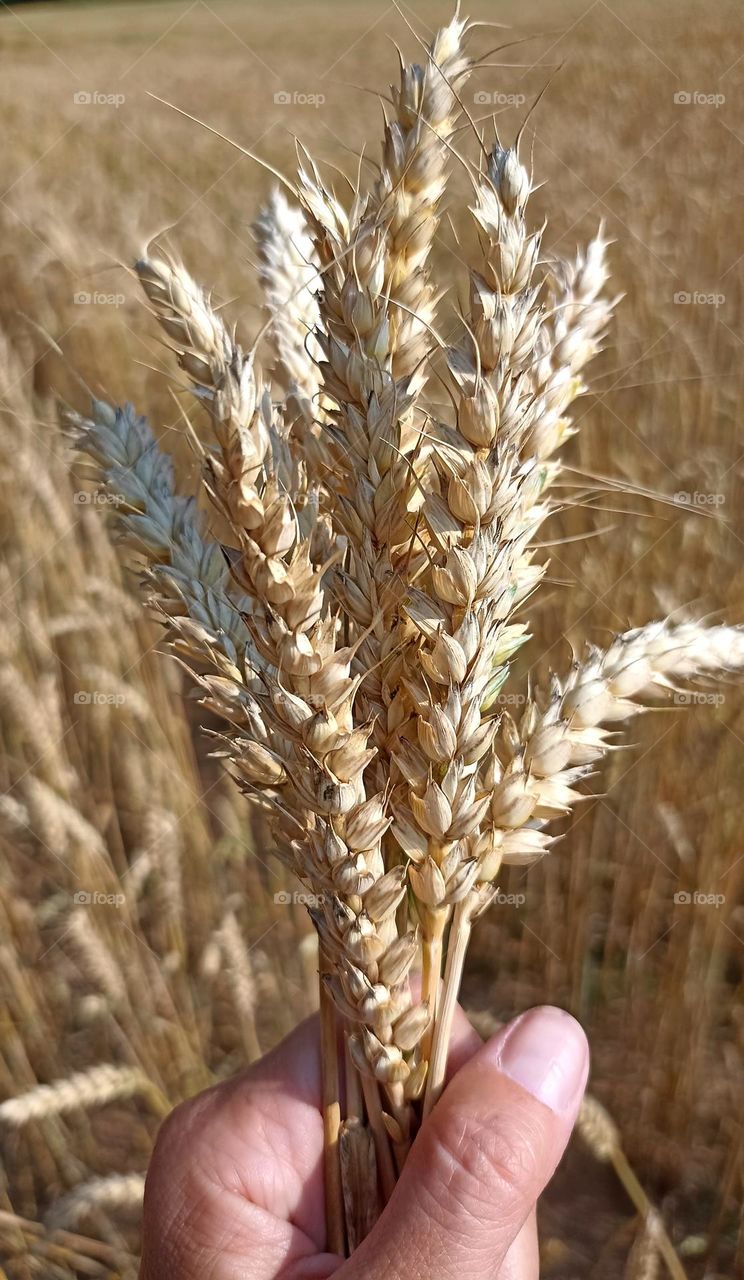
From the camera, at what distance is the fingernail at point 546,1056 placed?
24.8 inches

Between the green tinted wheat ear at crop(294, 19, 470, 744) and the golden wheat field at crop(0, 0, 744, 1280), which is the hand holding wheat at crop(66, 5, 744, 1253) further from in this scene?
the golden wheat field at crop(0, 0, 744, 1280)

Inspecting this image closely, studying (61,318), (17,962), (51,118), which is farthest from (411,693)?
(51,118)

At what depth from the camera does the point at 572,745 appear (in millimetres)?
502

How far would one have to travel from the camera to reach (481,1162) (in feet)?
1.85

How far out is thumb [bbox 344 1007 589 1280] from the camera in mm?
557

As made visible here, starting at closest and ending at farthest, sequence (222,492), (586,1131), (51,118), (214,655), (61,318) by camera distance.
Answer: (222,492) → (214,655) → (586,1131) → (61,318) → (51,118)

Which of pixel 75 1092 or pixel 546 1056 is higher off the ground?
pixel 546 1056

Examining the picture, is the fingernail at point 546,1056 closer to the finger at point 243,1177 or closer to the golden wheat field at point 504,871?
the finger at point 243,1177

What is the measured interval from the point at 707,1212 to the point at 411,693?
1.29 m

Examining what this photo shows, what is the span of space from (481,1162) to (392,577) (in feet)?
1.29

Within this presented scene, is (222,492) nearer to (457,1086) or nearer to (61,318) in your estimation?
(457,1086)

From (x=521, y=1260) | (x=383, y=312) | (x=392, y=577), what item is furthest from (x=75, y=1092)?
(x=383, y=312)

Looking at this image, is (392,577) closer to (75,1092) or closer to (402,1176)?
(402,1176)

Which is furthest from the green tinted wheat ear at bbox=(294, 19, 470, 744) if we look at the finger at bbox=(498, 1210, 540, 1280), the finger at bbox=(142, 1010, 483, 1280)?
the finger at bbox=(498, 1210, 540, 1280)
